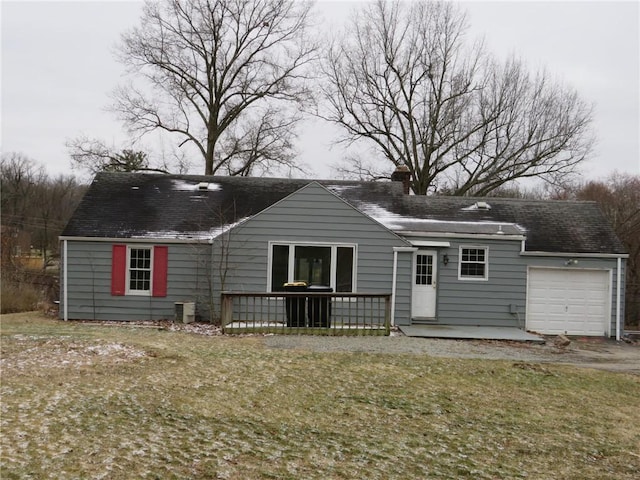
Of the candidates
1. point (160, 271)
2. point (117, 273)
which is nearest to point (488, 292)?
point (160, 271)

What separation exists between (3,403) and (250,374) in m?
3.50

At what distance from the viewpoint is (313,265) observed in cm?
1606

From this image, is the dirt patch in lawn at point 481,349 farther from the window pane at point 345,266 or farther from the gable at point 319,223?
the gable at point 319,223

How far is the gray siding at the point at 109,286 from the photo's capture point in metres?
16.5

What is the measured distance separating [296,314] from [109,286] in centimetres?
591

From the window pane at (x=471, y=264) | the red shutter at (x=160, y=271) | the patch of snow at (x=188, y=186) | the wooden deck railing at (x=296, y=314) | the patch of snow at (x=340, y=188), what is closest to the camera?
the wooden deck railing at (x=296, y=314)

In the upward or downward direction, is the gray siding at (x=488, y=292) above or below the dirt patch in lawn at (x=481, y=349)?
above

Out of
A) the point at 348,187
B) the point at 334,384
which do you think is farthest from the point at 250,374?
the point at 348,187

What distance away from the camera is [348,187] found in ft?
66.4

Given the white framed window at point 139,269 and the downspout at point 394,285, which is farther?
the white framed window at point 139,269

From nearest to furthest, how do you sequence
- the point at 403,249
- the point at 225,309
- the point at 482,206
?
the point at 225,309
the point at 403,249
the point at 482,206

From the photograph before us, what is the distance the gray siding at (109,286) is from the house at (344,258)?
0.03 metres

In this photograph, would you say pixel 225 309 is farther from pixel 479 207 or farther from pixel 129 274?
pixel 479 207

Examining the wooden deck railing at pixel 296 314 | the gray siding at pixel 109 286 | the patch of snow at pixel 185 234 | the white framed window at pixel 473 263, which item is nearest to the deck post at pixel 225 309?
the wooden deck railing at pixel 296 314
